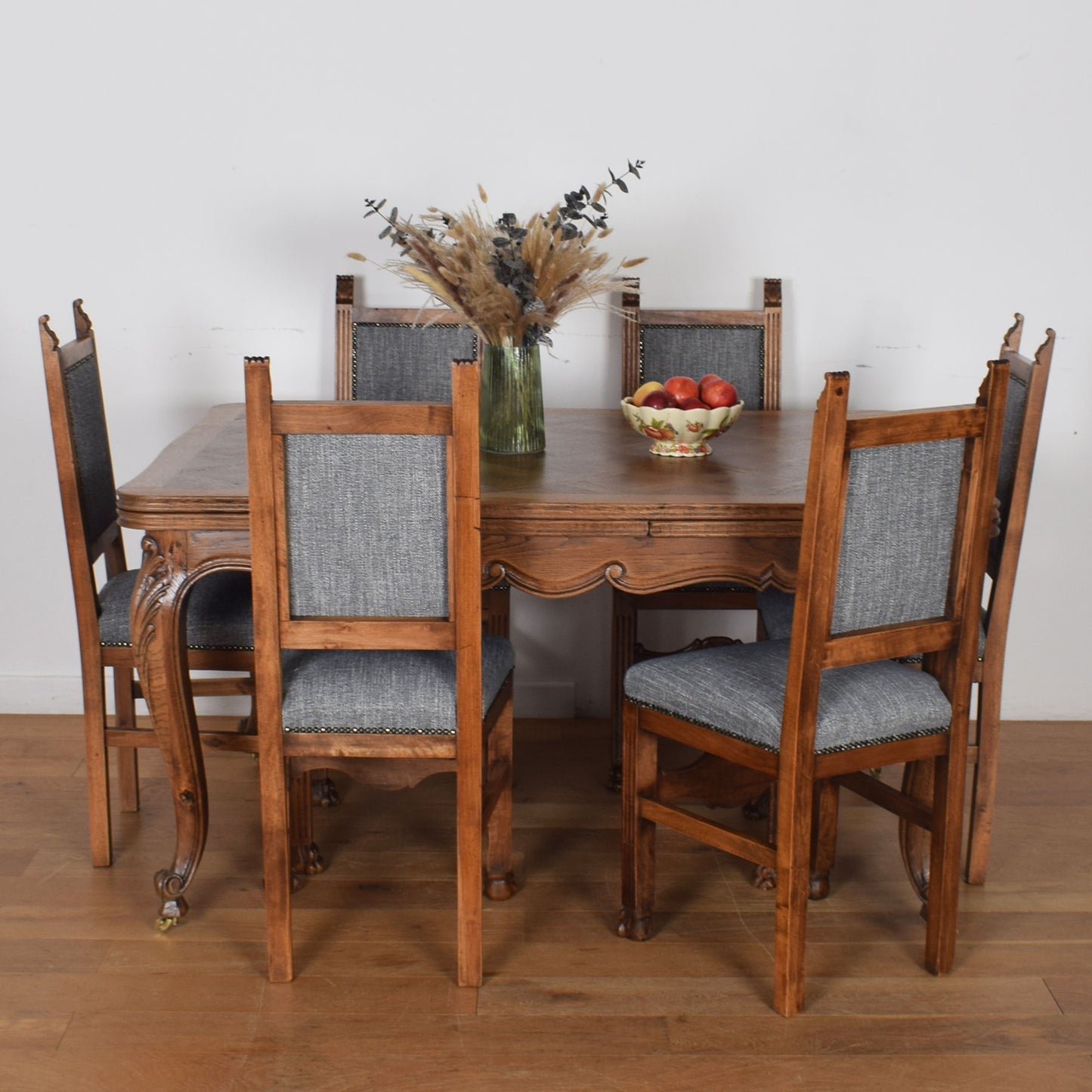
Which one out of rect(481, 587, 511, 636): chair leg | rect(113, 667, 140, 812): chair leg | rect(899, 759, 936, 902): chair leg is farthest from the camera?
rect(481, 587, 511, 636): chair leg

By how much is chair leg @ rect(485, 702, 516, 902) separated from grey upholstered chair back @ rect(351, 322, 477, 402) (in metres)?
0.98

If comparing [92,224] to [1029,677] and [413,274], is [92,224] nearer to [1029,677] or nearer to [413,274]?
[413,274]

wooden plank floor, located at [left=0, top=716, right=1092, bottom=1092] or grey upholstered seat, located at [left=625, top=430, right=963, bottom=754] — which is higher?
grey upholstered seat, located at [left=625, top=430, right=963, bottom=754]

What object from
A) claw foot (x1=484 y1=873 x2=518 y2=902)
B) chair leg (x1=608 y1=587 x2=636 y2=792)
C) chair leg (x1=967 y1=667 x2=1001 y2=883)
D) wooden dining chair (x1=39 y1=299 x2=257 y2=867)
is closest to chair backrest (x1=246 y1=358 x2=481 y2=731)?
wooden dining chair (x1=39 y1=299 x2=257 y2=867)

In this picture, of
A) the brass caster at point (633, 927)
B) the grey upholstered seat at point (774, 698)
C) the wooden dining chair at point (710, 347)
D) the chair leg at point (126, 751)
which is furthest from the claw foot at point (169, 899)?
the wooden dining chair at point (710, 347)

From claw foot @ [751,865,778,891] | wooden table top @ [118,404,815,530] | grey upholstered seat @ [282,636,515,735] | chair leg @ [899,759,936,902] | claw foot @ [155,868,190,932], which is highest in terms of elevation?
wooden table top @ [118,404,815,530]

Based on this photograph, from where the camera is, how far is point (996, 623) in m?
2.44

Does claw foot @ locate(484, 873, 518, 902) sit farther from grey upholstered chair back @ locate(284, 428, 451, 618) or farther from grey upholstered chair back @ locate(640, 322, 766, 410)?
grey upholstered chair back @ locate(640, 322, 766, 410)

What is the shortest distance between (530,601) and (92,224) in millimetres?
1410

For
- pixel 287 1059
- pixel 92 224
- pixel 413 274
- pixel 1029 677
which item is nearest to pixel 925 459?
pixel 413 274

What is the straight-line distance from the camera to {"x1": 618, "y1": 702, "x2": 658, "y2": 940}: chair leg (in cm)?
226

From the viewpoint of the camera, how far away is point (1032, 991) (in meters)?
2.19

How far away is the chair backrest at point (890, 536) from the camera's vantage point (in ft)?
6.27

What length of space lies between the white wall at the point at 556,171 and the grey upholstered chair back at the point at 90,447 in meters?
0.52
